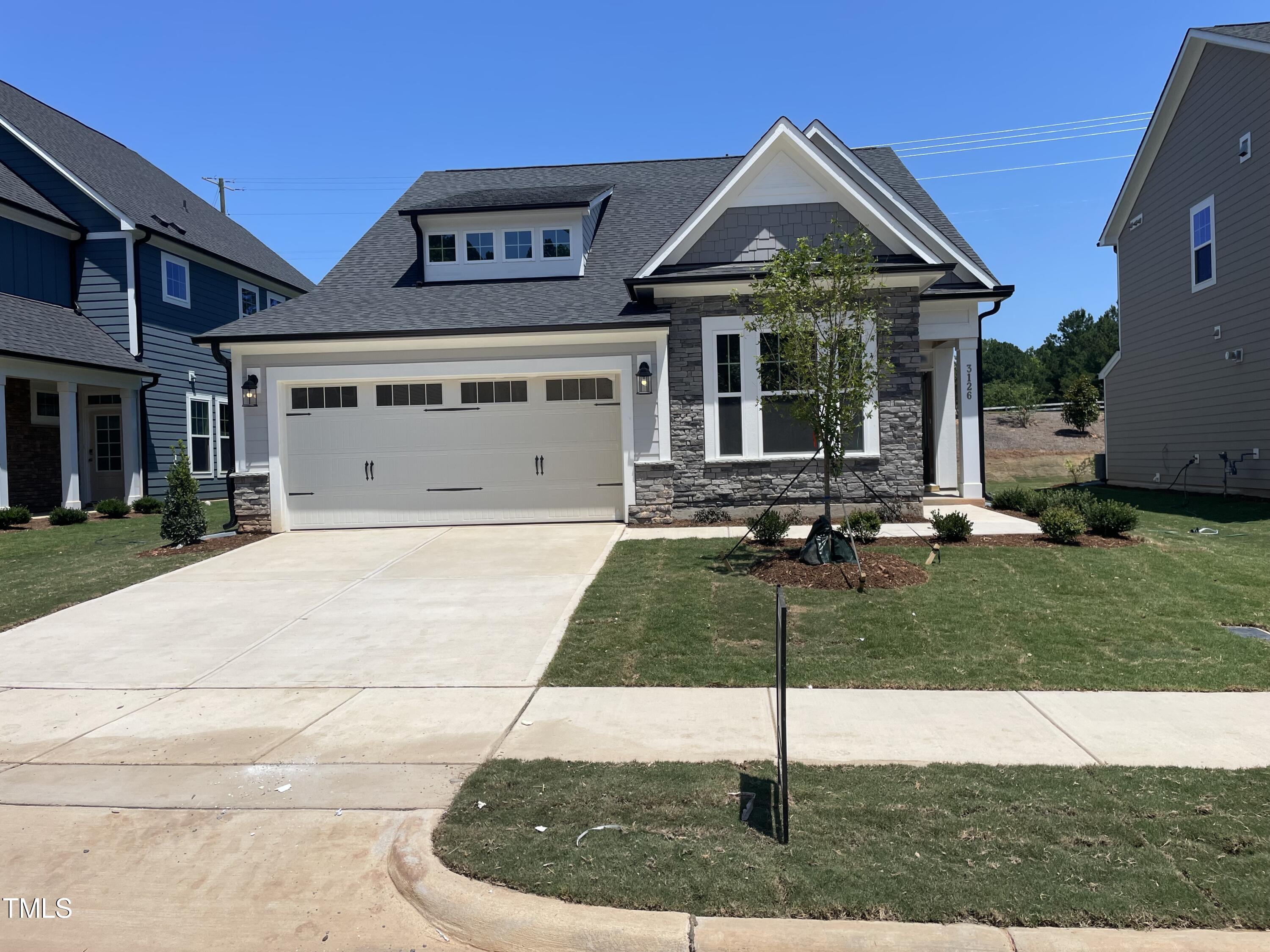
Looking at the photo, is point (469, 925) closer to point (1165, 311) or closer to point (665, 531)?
point (665, 531)

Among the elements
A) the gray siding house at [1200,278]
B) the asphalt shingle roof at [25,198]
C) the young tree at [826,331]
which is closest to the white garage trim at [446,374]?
the young tree at [826,331]

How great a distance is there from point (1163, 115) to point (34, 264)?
25.4m

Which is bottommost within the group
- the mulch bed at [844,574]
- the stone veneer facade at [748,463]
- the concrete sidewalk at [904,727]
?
the concrete sidewalk at [904,727]

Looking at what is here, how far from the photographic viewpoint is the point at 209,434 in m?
22.6

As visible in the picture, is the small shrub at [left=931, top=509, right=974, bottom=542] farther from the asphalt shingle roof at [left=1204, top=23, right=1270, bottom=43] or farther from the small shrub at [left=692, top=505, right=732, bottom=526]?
the asphalt shingle roof at [left=1204, top=23, right=1270, bottom=43]

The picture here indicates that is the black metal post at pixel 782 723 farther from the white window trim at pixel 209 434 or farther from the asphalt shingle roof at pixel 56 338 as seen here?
the white window trim at pixel 209 434

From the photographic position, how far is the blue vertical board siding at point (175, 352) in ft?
66.0

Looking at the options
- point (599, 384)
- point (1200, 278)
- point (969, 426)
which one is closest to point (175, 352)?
point (599, 384)

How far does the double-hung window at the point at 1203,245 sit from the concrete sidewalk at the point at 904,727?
560 inches

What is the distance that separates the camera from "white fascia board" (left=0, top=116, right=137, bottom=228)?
19094 millimetres

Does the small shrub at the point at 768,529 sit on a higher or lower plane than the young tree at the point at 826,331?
lower

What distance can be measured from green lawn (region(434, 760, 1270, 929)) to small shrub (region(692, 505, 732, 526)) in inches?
338

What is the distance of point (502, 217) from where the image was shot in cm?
1551

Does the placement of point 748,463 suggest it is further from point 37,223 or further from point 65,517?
point 37,223
